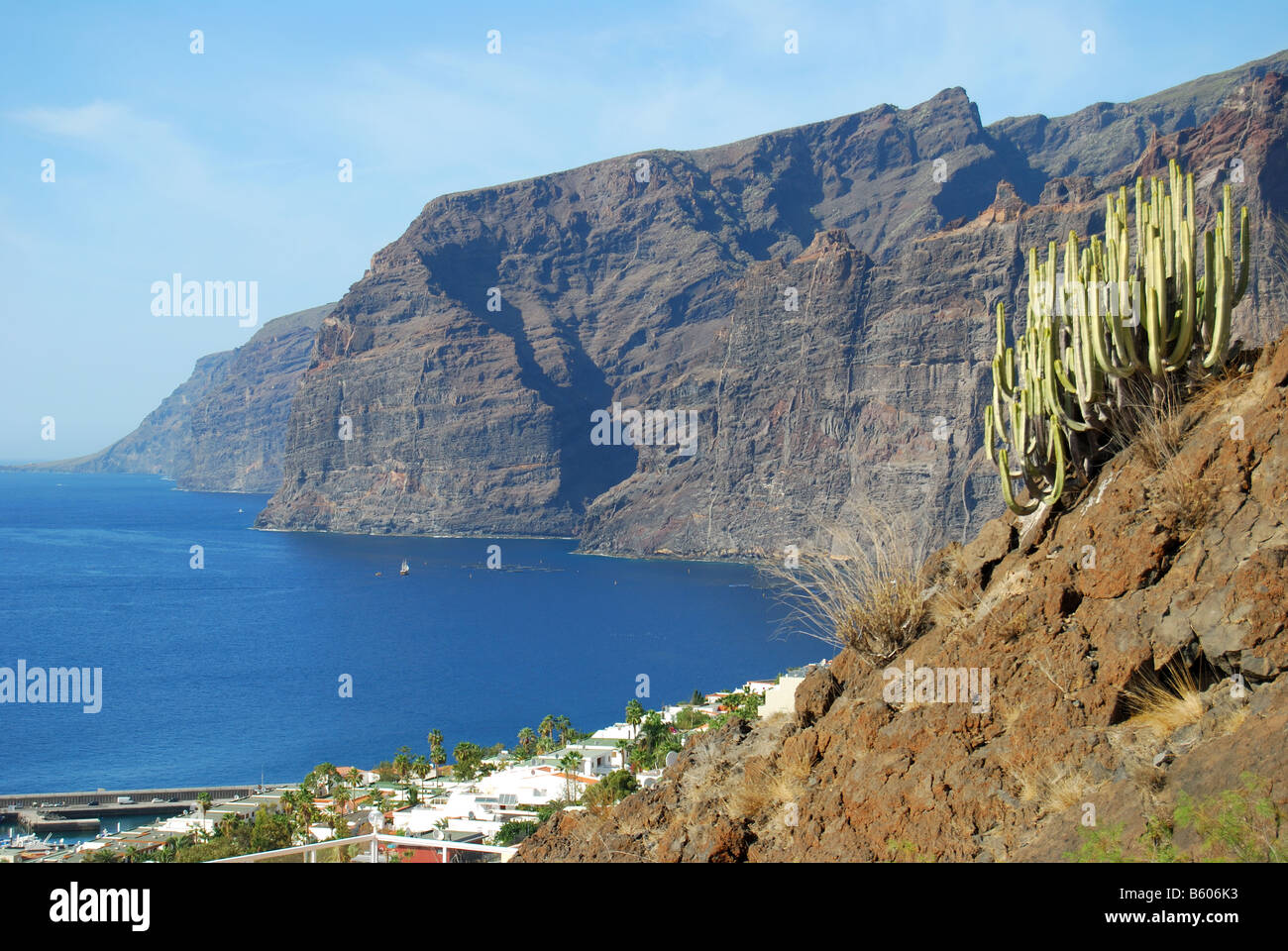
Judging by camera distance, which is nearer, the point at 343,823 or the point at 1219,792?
the point at 1219,792

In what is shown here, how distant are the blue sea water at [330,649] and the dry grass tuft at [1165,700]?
2674cm

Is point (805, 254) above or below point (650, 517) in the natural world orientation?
above

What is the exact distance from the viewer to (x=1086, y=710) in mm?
6750

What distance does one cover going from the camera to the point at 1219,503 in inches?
283

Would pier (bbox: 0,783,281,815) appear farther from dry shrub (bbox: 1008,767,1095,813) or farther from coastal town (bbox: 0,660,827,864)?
dry shrub (bbox: 1008,767,1095,813)

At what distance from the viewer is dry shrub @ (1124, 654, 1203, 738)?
6316 millimetres

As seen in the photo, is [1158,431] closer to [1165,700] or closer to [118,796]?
[1165,700]

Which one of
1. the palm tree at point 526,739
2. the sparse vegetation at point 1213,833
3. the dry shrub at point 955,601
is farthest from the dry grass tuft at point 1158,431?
the palm tree at point 526,739

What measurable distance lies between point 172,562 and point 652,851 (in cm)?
15188

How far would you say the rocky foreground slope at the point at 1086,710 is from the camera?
233 inches
